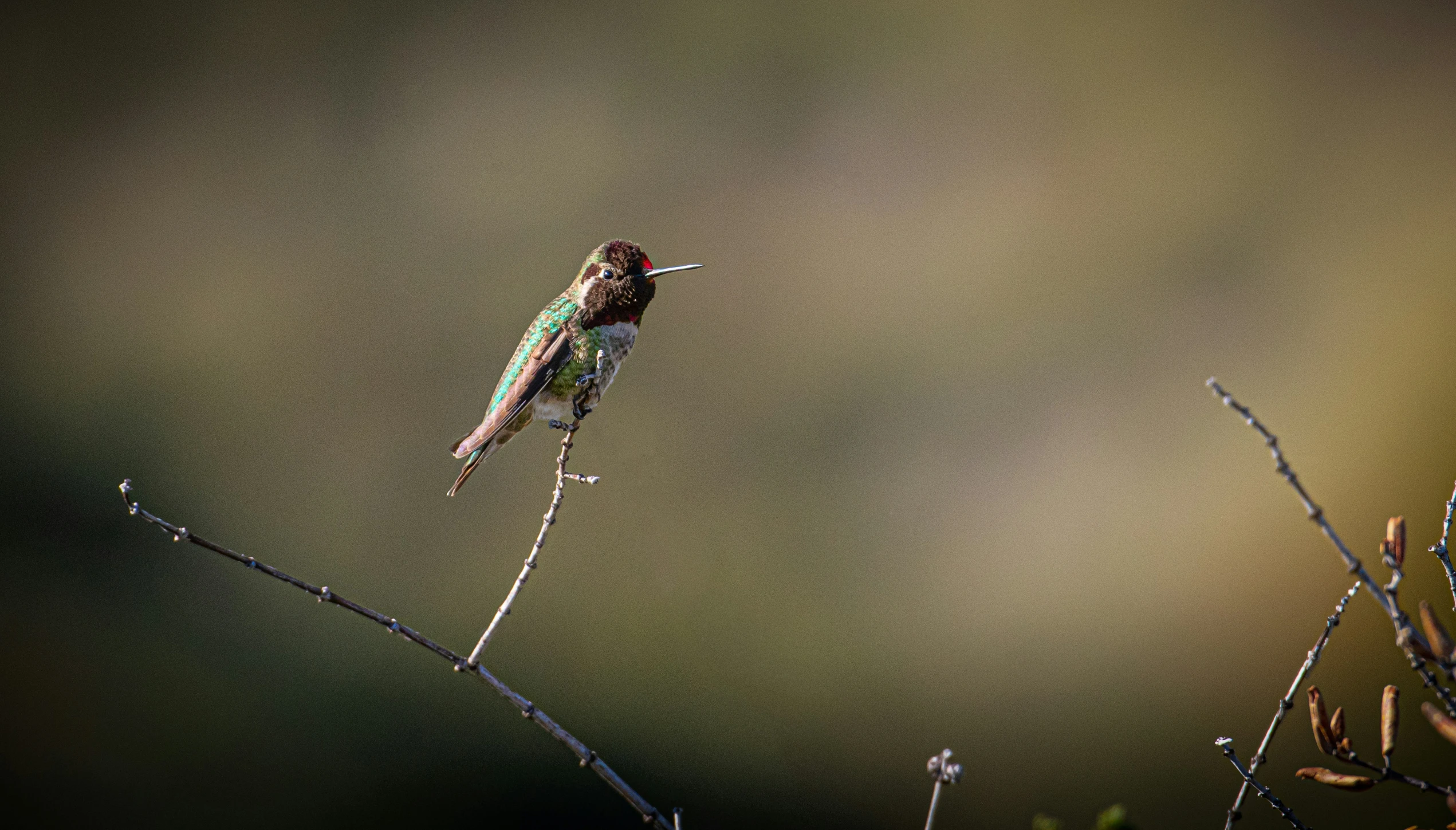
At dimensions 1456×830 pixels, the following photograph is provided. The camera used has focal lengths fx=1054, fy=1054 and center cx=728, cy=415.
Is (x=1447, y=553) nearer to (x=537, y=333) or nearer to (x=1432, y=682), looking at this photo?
(x=1432, y=682)

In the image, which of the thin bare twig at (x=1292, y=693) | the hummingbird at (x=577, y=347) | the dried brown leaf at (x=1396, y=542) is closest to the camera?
the dried brown leaf at (x=1396, y=542)

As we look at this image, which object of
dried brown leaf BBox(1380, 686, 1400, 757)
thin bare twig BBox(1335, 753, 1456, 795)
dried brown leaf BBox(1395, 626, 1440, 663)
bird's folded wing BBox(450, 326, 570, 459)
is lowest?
thin bare twig BBox(1335, 753, 1456, 795)

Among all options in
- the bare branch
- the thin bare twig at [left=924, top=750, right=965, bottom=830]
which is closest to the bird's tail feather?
the bare branch

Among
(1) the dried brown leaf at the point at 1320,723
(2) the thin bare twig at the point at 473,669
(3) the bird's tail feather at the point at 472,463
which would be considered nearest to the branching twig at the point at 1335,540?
(1) the dried brown leaf at the point at 1320,723

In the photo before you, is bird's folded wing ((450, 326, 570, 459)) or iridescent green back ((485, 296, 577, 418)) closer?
bird's folded wing ((450, 326, 570, 459))

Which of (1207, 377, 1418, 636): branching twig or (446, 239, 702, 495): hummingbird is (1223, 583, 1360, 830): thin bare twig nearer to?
(1207, 377, 1418, 636): branching twig

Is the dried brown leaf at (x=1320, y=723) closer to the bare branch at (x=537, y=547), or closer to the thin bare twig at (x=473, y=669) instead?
the thin bare twig at (x=473, y=669)

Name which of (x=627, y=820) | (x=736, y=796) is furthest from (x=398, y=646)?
(x=736, y=796)

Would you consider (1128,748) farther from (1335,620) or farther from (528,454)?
(1335,620)
